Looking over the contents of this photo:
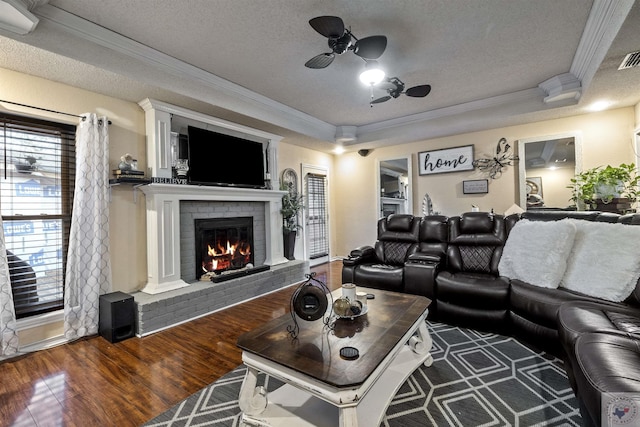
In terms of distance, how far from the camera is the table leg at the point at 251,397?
1545 millimetres

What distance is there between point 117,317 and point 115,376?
0.73m

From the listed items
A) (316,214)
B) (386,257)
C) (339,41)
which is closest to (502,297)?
(386,257)

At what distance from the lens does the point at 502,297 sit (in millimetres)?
2584

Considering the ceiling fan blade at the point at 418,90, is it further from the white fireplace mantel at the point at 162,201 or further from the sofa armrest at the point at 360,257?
the white fireplace mantel at the point at 162,201

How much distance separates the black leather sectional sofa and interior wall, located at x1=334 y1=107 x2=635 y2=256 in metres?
1.85

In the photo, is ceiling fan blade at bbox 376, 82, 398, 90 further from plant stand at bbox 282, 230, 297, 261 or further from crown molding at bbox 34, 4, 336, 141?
plant stand at bbox 282, 230, 297, 261

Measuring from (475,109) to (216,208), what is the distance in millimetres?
4229

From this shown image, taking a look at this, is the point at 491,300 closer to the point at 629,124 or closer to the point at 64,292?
the point at 629,124

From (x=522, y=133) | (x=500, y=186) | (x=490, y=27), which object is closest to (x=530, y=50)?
(x=490, y=27)

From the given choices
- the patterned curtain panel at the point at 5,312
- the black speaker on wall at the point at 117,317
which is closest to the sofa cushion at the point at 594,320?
the black speaker on wall at the point at 117,317

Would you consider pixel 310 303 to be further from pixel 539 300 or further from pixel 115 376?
pixel 539 300

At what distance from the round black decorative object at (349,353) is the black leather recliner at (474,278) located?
1.72m

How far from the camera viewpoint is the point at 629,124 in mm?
3914

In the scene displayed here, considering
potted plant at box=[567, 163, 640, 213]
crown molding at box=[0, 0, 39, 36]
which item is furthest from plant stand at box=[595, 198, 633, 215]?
crown molding at box=[0, 0, 39, 36]
